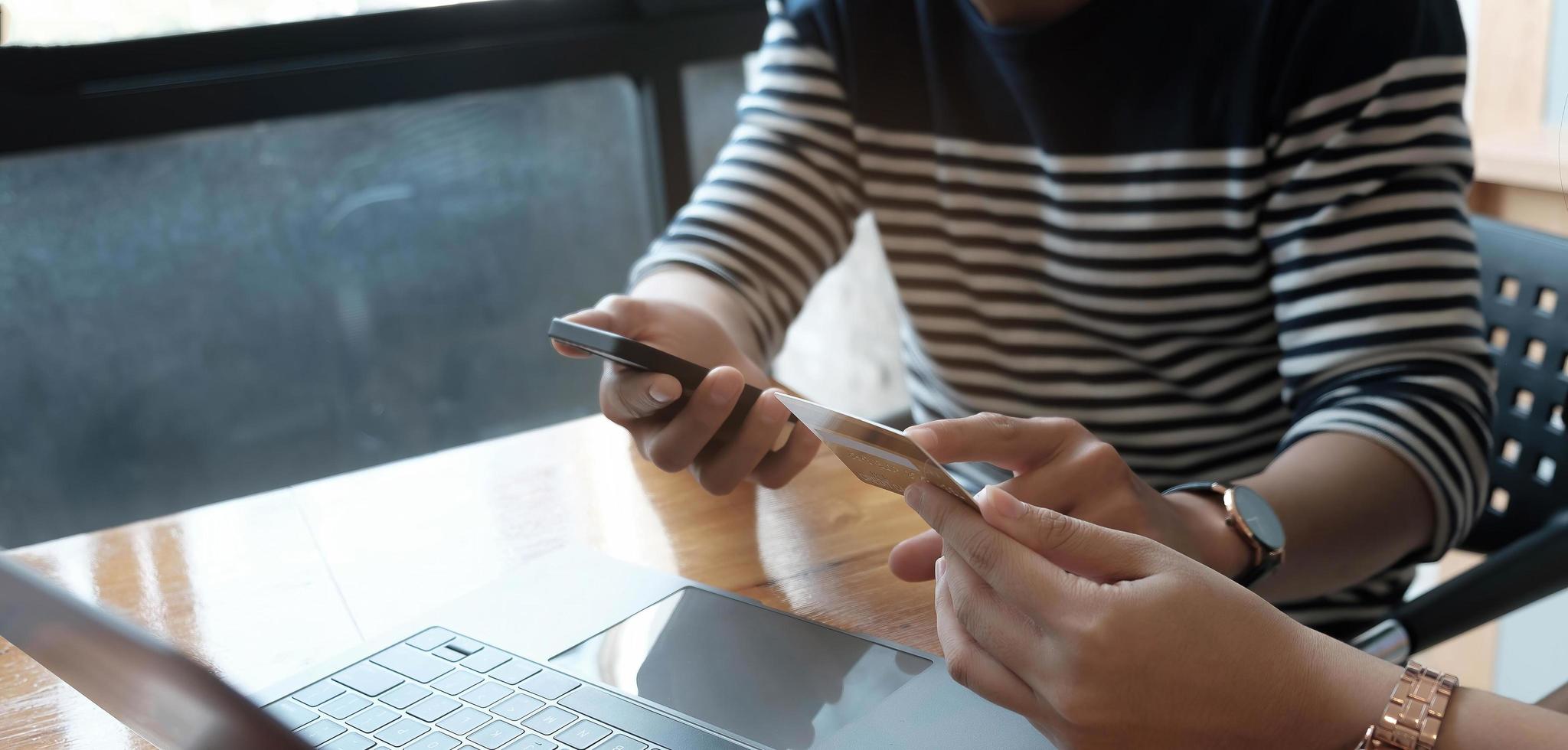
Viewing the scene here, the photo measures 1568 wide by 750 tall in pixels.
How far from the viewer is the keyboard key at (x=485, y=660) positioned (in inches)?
21.6

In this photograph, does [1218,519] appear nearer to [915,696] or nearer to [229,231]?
[915,696]

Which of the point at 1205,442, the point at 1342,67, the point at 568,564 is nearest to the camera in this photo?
the point at 568,564

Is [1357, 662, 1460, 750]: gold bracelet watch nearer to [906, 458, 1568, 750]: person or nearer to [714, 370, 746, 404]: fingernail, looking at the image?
[906, 458, 1568, 750]: person

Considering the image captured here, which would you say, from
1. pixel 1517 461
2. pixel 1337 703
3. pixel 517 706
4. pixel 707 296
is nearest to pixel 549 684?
pixel 517 706

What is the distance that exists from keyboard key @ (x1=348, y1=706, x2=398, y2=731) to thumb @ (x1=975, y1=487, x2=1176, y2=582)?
0.87 ft

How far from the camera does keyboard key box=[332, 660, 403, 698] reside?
534 mm

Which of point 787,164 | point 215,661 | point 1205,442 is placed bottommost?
point 1205,442

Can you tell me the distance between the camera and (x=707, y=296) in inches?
35.8

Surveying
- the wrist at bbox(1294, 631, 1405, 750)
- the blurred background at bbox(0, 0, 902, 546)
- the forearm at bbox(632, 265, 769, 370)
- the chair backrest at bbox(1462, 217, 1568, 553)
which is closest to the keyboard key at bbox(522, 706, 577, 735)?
the wrist at bbox(1294, 631, 1405, 750)

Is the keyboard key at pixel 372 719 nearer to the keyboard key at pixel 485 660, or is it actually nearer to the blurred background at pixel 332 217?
the keyboard key at pixel 485 660

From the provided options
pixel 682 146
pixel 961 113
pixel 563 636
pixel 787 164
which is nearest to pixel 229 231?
pixel 682 146

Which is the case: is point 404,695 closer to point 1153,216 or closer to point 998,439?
point 998,439

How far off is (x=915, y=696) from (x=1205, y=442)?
48 cm

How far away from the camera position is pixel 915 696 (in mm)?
509
